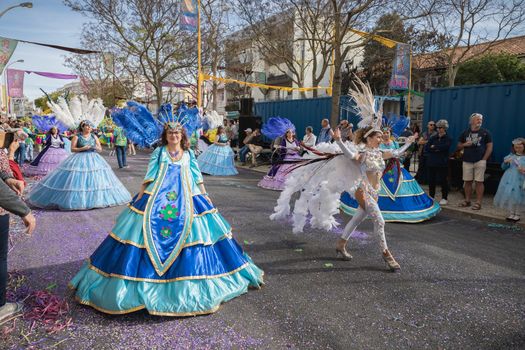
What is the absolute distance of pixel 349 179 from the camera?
4973mm

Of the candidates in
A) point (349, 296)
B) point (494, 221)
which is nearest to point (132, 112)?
point (349, 296)

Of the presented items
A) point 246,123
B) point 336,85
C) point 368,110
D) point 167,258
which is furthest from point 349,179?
point 246,123

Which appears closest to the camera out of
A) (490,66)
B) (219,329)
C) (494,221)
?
(219,329)

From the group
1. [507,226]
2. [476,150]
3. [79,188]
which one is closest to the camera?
[507,226]

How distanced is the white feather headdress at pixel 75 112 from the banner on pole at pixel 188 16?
31.4ft

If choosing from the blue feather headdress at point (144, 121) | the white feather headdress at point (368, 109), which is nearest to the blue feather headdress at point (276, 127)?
the white feather headdress at point (368, 109)

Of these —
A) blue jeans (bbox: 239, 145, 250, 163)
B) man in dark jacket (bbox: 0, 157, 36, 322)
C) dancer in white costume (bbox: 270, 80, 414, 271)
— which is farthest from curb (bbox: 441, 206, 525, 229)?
blue jeans (bbox: 239, 145, 250, 163)

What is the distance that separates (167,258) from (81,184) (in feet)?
16.5

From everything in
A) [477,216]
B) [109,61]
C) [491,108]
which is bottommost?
[477,216]

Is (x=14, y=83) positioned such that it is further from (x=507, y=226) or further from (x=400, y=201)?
(x=507, y=226)

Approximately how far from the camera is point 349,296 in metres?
3.95

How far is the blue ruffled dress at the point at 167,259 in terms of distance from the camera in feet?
11.0

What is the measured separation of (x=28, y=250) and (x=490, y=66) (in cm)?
2602

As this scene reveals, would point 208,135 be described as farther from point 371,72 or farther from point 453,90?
point 371,72
